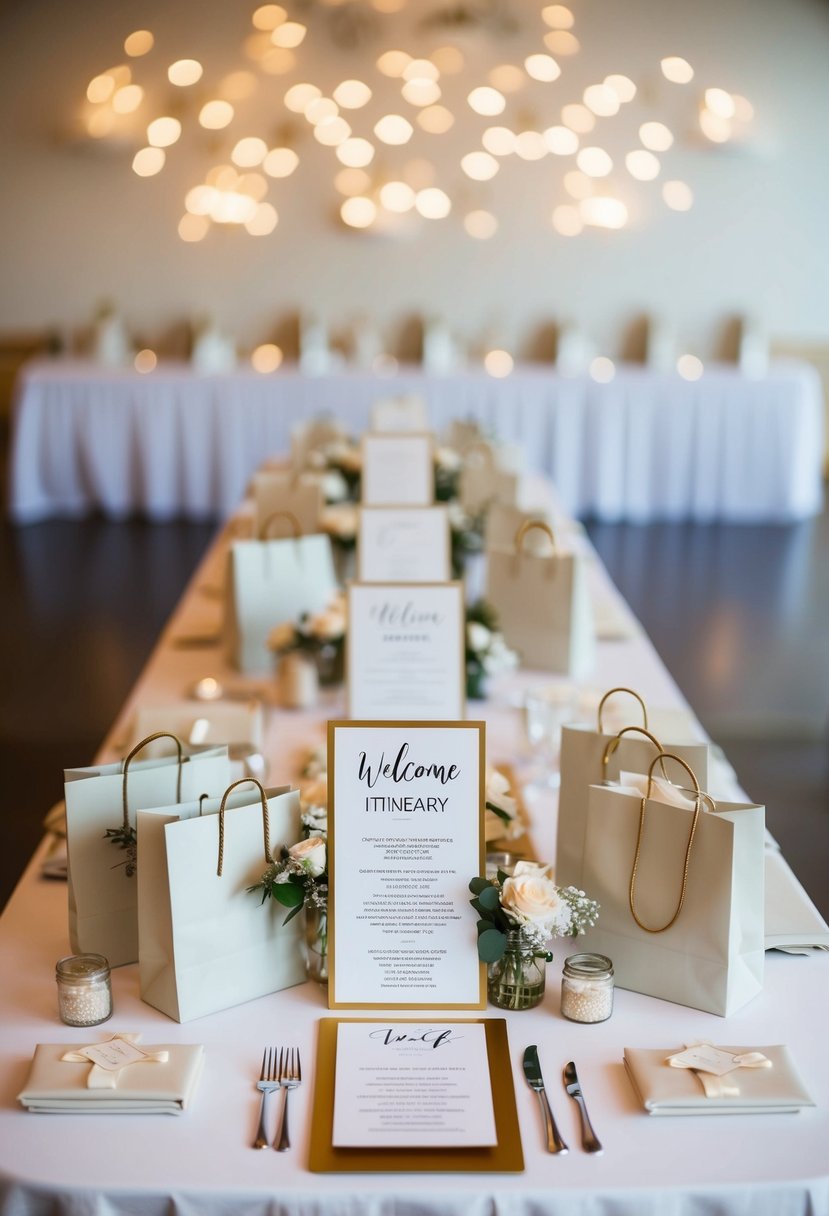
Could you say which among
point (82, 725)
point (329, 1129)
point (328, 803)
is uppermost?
point (328, 803)

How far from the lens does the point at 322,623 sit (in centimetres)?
272

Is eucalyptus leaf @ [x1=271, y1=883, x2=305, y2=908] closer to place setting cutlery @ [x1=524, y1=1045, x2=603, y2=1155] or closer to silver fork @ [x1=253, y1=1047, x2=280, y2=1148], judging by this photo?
silver fork @ [x1=253, y1=1047, x2=280, y2=1148]

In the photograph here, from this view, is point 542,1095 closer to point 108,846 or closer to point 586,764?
point 586,764

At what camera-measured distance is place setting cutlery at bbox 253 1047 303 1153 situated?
1260 millimetres

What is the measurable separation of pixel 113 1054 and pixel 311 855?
0.31 metres

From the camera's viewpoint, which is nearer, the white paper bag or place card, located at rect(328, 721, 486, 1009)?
place card, located at rect(328, 721, 486, 1009)

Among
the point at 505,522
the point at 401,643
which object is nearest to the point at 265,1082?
the point at 401,643

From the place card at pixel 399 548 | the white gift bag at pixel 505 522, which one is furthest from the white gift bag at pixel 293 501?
the place card at pixel 399 548

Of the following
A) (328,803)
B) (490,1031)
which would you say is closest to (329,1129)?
(490,1031)

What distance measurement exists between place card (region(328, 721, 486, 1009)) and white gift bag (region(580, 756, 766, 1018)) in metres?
0.19

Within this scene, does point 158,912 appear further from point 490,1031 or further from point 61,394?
point 61,394

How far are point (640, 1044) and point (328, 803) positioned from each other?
459 millimetres

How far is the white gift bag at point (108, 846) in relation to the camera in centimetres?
154

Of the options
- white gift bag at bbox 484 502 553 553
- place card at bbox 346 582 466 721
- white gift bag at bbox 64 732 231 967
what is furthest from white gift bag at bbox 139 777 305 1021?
white gift bag at bbox 484 502 553 553
